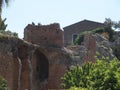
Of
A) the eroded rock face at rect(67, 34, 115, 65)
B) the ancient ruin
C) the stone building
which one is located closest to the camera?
the ancient ruin

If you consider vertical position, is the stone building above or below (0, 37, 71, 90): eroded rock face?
above

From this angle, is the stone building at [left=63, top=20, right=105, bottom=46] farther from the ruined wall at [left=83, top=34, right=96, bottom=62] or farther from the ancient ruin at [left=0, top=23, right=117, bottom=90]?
the ancient ruin at [left=0, top=23, right=117, bottom=90]

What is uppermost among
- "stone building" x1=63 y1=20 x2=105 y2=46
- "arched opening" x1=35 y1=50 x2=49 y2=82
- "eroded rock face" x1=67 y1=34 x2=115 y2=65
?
"stone building" x1=63 y1=20 x2=105 y2=46

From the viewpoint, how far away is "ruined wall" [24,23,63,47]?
3934cm

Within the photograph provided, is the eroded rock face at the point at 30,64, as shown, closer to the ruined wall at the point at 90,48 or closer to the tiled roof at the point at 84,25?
the ruined wall at the point at 90,48

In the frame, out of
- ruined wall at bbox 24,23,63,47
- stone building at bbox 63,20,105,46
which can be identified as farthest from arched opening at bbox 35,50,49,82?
stone building at bbox 63,20,105,46

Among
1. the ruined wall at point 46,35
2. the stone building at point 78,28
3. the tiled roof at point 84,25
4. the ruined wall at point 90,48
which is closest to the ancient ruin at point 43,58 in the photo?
the ruined wall at point 46,35

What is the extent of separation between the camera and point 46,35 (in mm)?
39531

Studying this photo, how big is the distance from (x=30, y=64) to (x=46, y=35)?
10.7 feet

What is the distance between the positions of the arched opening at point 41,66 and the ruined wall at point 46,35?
101 centimetres

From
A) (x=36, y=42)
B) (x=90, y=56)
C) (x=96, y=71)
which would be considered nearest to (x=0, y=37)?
(x=36, y=42)

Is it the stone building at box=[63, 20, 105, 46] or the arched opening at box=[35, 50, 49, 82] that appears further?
the stone building at box=[63, 20, 105, 46]

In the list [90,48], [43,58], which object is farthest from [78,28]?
[43,58]

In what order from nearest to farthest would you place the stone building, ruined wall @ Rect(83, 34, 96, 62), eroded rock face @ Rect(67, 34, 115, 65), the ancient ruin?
1. the ancient ruin
2. eroded rock face @ Rect(67, 34, 115, 65)
3. ruined wall @ Rect(83, 34, 96, 62)
4. the stone building
